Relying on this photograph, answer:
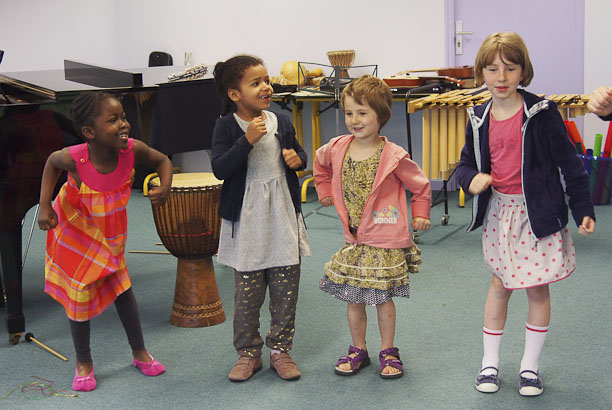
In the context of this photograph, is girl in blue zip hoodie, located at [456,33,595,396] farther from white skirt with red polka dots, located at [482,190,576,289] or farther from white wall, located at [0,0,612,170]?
white wall, located at [0,0,612,170]

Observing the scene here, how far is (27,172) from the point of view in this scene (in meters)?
3.41

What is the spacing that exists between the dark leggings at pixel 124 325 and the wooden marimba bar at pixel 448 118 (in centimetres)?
222

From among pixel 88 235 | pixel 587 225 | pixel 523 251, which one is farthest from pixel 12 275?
pixel 587 225

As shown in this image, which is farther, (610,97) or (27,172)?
(27,172)

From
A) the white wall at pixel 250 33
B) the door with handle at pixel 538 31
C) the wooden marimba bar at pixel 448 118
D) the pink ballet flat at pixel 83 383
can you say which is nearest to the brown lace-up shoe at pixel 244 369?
the pink ballet flat at pixel 83 383

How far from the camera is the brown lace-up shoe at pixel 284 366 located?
310 cm

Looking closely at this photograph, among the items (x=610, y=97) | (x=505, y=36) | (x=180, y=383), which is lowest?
→ (x=180, y=383)

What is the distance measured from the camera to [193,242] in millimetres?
3768

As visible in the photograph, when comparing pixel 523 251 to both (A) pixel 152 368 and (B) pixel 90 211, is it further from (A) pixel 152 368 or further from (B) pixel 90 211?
(B) pixel 90 211

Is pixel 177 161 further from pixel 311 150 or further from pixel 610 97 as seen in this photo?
pixel 610 97

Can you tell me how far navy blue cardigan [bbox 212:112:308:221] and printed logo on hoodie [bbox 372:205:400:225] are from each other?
1.18ft

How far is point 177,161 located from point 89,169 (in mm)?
5108

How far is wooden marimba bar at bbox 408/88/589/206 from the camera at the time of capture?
471 cm

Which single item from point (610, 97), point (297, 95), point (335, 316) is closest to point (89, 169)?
point (335, 316)
